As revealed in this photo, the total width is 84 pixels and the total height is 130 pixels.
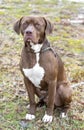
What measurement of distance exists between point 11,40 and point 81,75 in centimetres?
223

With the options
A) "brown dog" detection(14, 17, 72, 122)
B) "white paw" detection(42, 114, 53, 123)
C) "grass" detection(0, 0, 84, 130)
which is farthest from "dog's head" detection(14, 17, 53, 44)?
"grass" detection(0, 0, 84, 130)

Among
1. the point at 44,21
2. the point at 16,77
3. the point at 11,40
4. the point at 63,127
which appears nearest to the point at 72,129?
the point at 63,127

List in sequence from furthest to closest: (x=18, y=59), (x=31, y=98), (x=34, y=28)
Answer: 1. (x=18, y=59)
2. (x=31, y=98)
3. (x=34, y=28)

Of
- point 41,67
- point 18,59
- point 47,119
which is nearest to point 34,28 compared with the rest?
point 41,67

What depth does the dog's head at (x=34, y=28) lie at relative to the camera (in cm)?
499

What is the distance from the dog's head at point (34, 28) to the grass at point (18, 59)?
108 cm

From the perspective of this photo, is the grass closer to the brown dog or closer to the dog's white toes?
the dog's white toes

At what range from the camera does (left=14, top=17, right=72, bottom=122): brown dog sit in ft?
16.6

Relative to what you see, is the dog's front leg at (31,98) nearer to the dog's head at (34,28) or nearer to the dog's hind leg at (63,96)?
the dog's hind leg at (63,96)

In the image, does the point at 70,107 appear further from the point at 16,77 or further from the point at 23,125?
the point at 16,77

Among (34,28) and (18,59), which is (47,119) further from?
(18,59)

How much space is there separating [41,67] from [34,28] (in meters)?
0.49

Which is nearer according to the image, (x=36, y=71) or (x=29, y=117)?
(x=36, y=71)

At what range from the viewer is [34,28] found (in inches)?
197
